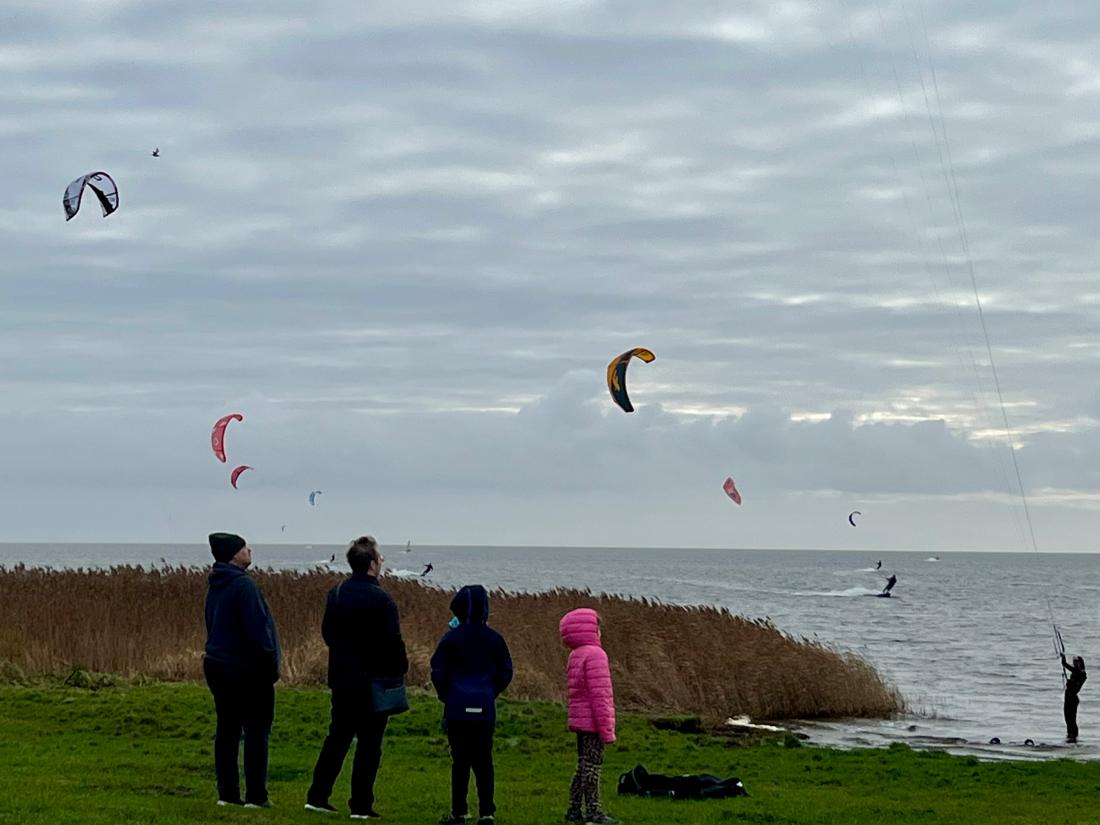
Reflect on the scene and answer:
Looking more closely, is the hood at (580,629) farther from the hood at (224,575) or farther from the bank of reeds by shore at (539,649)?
the bank of reeds by shore at (539,649)

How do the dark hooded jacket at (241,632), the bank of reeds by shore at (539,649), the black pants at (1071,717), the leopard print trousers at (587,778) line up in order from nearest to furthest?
the dark hooded jacket at (241,632)
the leopard print trousers at (587,778)
the bank of reeds by shore at (539,649)
the black pants at (1071,717)

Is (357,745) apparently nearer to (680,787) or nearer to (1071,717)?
(680,787)

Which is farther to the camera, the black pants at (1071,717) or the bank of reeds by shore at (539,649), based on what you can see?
the black pants at (1071,717)

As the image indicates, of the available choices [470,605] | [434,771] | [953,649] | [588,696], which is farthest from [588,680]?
[953,649]

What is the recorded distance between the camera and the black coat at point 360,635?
10539 mm

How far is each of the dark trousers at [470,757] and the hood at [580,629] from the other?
2.94 feet

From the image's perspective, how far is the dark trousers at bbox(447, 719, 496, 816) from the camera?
34.0ft

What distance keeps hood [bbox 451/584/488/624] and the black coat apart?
49 cm

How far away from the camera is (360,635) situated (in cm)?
1059

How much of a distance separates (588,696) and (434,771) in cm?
461

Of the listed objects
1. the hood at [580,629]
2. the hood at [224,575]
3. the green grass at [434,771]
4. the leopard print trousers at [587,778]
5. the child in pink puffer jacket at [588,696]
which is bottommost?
the green grass at [434,771]

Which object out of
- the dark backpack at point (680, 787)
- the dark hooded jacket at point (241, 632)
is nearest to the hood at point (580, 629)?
the dark hooded jacket at point (241, 632)

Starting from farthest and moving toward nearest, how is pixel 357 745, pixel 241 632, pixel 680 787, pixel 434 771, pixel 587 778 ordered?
pixel 434 771
pixel 680 787
pixel 587 778
pixel 357 745
pixel 241 632

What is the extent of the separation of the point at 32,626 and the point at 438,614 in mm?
6995
